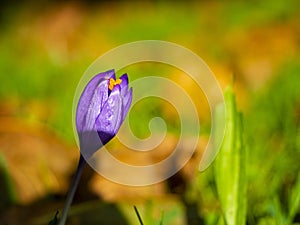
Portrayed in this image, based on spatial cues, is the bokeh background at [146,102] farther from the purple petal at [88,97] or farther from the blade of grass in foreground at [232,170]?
the purple petal at [88,97]

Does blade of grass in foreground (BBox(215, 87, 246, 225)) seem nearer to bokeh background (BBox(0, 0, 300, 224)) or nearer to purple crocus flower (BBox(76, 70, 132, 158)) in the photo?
bokeh background (BBox(0, 0, 300, 224))

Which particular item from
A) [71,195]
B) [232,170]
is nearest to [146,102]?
[232,170]

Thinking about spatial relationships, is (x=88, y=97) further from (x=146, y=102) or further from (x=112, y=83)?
(x=146, y=102)

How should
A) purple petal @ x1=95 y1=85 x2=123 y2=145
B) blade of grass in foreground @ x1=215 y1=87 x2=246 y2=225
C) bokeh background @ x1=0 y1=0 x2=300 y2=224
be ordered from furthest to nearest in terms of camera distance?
1. bokeh background @ x1=0 y1=0 x2=300 y2=224
2. blade of grass in foreground @ x1=215 y1=87 x2=246 y2=225
3. purple petal @ x1=95 y1=85 x2=123 y2=145

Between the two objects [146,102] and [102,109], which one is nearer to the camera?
[102,109]

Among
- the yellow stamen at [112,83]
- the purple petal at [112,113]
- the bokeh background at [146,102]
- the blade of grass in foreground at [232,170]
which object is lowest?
the bokeh background at [146,102]

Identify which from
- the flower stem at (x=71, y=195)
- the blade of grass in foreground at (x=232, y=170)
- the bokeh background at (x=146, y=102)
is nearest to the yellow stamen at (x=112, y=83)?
the flower stem at (x=71, y=195)

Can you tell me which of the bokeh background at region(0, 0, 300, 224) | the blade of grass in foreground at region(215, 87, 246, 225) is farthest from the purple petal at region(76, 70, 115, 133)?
the bokeh background at region(0, 0, 300, 224)
